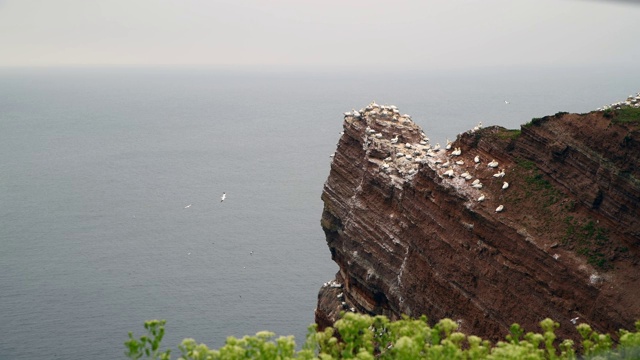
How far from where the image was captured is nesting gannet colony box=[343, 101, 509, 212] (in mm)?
33750

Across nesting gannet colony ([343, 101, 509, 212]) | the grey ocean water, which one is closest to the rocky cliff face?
nesting gannet colony ([343, 101, 509, 212])

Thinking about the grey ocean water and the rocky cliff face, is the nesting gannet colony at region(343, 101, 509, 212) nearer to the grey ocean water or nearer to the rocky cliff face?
the rocky cliff face

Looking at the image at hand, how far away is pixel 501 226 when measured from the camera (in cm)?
3158

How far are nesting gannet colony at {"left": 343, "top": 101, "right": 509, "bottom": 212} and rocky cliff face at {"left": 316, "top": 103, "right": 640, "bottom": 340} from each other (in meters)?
0.07

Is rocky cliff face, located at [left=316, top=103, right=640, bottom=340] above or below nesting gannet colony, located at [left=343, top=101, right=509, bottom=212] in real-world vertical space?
below

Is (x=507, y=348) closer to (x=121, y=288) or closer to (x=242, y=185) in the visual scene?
(x=121, y=288)

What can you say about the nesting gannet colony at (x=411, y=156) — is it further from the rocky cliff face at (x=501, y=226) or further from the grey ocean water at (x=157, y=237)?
the grey ocean water at (x=157, y=237)

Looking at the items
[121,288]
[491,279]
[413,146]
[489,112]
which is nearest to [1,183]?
[121,288]

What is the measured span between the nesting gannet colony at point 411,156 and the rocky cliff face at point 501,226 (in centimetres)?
7

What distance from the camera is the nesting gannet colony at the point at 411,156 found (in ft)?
111

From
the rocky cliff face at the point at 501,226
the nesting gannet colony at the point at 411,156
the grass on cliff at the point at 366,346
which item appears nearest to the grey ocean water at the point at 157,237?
the nesting gannet colony at the point at 411,156

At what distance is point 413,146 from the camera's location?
4006 centimetres

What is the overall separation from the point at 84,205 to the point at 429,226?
6502 centimetres

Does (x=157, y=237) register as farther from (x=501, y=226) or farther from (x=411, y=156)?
(x=501, y=226)
